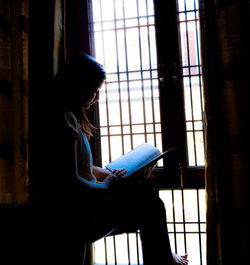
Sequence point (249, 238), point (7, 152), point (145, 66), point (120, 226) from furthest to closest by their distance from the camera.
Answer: point (145, 66) < point (7, 152) < point (249, 238) < point (120, 226)

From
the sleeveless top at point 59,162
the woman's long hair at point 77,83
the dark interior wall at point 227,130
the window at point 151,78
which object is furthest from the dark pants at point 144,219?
the window at point 151,78

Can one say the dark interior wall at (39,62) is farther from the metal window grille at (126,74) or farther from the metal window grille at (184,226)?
the metal window grille at (184,226)

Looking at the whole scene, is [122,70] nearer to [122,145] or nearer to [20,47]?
[122,145]

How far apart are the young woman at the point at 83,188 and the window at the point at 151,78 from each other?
471 mm

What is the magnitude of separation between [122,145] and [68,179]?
711 mm

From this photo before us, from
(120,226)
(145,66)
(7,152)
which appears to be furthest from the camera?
(145,66)

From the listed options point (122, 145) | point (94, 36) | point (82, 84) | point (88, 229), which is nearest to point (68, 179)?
point (88, 229)

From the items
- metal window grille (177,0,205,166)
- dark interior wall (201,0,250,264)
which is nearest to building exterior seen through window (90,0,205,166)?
metal window grille (177,0,205,166)

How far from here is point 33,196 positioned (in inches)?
54.3

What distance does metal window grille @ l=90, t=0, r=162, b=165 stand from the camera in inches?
62.0

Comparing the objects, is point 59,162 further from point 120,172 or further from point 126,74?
point 126,74

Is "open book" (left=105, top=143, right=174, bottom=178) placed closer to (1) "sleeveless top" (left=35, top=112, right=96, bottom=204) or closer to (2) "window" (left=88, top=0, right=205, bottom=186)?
(1) "sleeveless top" (left=35, top=112, right=96, bottom=204)

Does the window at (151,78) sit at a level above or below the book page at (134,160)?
above

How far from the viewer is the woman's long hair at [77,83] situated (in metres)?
1.07
